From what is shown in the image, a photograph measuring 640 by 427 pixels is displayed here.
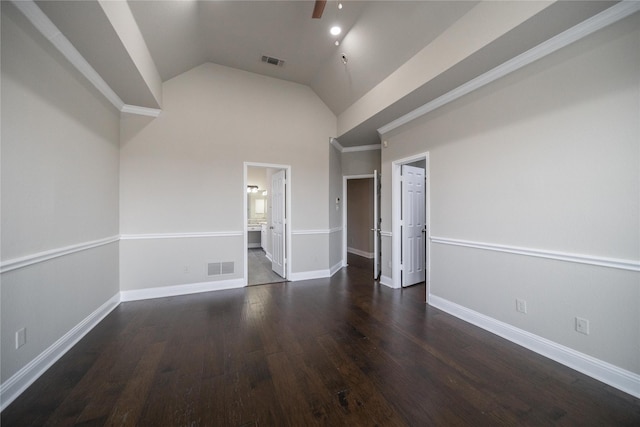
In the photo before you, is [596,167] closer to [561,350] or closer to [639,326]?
[639,326]

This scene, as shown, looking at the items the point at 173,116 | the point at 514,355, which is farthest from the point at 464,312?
the point at 173,116

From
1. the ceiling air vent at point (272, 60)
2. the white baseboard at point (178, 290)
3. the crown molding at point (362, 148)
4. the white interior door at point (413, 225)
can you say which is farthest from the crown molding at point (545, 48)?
the white baseboard at point (178, 290)

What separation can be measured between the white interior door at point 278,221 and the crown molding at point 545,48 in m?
2.81

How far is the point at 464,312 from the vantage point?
2807 millimetres

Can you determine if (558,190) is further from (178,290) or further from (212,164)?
(178,290)

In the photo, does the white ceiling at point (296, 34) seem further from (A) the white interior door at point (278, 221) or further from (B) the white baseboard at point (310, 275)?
(B) the white baseboard at point (310, 275)

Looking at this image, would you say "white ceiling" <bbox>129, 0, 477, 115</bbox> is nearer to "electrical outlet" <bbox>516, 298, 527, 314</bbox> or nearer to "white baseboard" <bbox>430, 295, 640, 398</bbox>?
"electrical outlet" <bbox>516, 298, 527, 314</bbox>

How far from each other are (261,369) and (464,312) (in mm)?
2397

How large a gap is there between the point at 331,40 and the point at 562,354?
4.32 meters

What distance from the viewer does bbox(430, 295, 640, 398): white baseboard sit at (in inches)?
66.2

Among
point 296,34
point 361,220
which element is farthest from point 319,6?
point 361,220

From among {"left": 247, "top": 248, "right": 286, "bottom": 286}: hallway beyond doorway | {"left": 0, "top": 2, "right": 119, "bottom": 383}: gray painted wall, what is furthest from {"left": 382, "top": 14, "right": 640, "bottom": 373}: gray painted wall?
{"left": 0, "top": 2, "right": 119, "bottom": 383}: gray painted wall

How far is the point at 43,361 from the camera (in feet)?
6.12

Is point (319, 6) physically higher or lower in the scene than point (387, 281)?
higher
